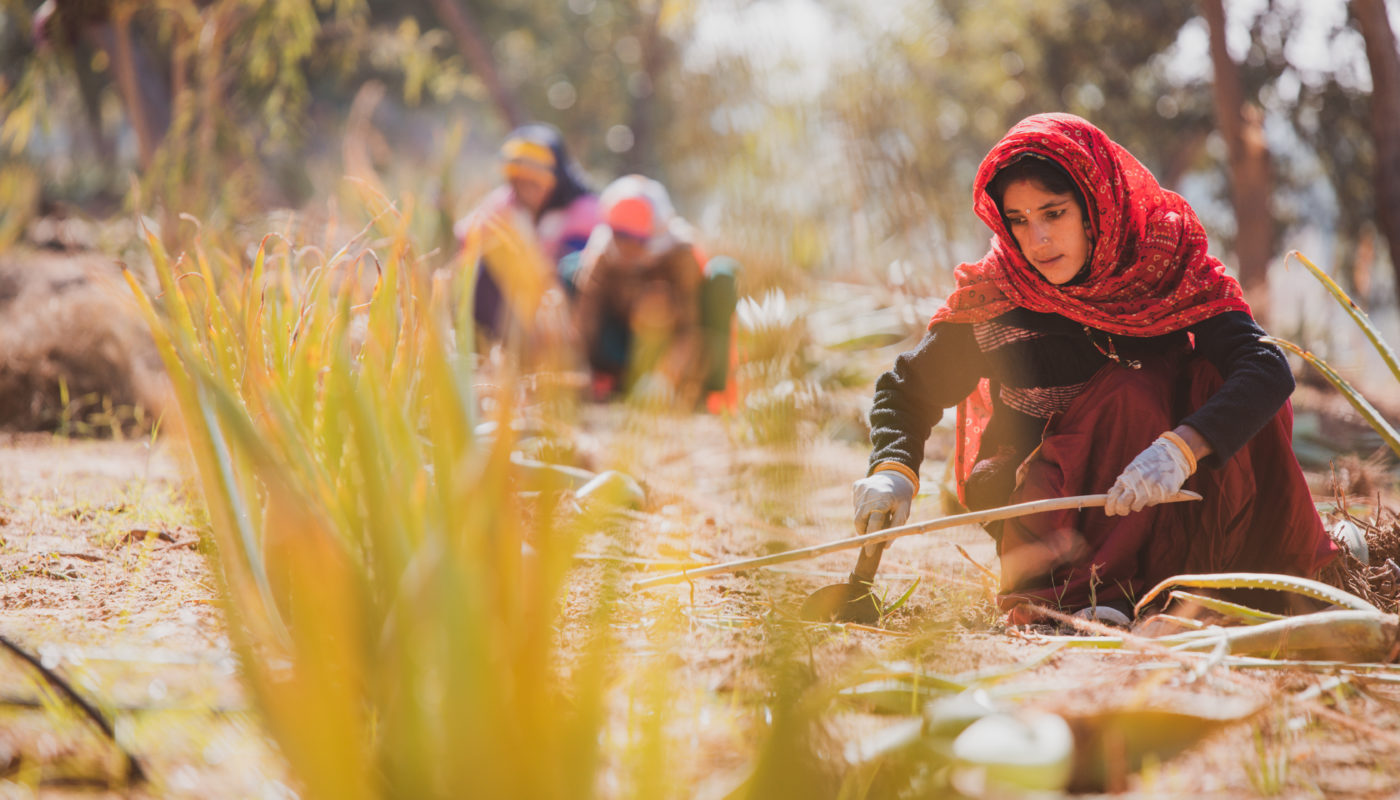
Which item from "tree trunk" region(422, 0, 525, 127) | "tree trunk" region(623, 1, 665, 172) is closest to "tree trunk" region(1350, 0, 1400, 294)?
"tree trunk" region(422, 0, 525, 127)

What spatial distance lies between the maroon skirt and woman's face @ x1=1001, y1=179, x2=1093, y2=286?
0.21 metres

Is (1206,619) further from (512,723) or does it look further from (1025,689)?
(512,723)

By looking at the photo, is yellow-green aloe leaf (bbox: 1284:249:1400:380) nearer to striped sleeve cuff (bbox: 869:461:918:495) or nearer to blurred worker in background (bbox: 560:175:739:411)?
striped sleeve cuff (bbox: 869:461:918:495)

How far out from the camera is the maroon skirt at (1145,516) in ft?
5.33

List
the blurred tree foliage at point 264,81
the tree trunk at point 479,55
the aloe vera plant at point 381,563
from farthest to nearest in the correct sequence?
the tree trunk at point 479,55, the blurred tree foliage at point 264,81, the aloe vera plant at point 381,563

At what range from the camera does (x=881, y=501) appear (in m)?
1.60

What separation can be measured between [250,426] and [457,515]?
12.9 inches

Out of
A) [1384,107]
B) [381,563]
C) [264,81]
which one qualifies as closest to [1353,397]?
[381,563]

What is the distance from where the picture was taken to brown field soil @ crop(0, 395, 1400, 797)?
89 cm

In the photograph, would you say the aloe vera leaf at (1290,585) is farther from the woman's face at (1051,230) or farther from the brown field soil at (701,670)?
the woman's face at (1051,230)

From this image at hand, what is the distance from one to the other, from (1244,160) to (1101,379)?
4.33 m

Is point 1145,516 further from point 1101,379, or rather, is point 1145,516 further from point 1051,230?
point 1051,230

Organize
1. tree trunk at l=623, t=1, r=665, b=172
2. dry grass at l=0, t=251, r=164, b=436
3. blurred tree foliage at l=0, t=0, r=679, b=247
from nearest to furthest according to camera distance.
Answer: dry grass at l=0, t=251, r=164, b=436 < blurred tree foliage at l=0, t=0, r=679, b=247 < tree trunk at l=623, t=1, r=665, b=172

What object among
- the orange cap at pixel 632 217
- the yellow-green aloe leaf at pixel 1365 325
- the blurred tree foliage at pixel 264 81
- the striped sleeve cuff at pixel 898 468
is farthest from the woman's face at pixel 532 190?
the yellow-green aloe leaf at pixel 1365 325
